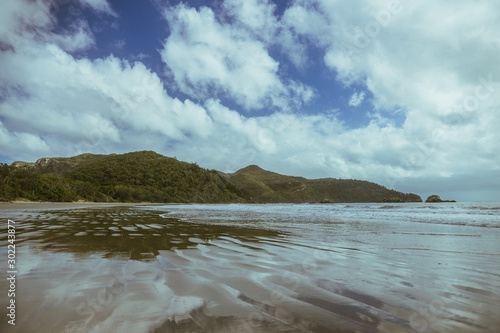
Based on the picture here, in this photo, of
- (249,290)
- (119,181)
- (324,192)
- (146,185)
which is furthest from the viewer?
(324,192)

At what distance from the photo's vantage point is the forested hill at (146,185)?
144 feet

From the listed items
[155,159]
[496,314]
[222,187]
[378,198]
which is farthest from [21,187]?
[378,198]

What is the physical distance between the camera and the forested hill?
44.0 m

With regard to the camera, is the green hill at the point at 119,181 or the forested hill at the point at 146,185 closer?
the green hill at the point at 119,181

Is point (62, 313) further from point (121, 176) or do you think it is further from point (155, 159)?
point (155, 159)

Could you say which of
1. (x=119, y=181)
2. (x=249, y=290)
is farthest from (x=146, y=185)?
(x=249, y=290)

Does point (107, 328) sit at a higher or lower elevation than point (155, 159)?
lower

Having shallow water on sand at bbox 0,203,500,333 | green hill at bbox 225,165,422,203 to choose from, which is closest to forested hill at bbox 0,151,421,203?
green hill at bbox 225,165,422,203

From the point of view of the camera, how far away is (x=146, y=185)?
322 ft

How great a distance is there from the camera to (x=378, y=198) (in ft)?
524

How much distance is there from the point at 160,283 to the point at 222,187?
5141 inches

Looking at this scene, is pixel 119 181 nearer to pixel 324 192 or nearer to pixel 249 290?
pixel 249 290

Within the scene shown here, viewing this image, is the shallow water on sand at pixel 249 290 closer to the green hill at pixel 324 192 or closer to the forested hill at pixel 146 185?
the forested hill at pixel 146 185

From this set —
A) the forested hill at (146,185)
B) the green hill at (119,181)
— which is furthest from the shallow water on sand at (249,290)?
the green hill at (119,181)
